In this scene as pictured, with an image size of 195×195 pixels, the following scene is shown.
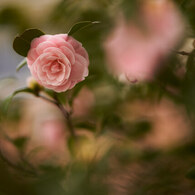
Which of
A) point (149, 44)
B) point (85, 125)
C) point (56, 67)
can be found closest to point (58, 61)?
point (56, 67)

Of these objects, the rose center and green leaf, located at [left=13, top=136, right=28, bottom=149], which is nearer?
the rose center

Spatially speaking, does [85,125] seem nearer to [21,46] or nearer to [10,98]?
[10,98]

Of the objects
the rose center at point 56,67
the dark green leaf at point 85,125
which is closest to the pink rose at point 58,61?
the rose center at point 56,67

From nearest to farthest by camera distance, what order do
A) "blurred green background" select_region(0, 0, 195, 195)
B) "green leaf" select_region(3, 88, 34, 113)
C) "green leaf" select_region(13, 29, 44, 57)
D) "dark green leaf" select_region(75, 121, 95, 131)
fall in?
"green leaf" select_region(13, 29, 44, 57)
"green leaf" select_region(3, 88, 34, 113)
"blurred green background" select_region(0, 0, 195, 195)
"dark green leaf" select_region(75, 121, 95, 131)

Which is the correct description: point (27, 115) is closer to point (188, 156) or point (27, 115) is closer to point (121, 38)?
point (188, 156)

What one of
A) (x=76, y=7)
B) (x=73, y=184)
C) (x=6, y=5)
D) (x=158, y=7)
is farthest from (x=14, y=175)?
(x=6, y=5)

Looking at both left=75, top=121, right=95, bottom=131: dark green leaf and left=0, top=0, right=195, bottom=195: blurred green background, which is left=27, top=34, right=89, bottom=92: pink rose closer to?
left=0, top=0, right=195, bottom=195: blurred green background

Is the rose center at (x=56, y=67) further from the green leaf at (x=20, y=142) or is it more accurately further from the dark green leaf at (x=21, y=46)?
the green leaf at (x=20, y=142)

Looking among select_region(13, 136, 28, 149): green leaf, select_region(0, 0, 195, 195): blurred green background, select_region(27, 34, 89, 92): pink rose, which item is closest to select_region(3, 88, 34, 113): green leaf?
select_region(0, 0, 195, 195): blurred green background
